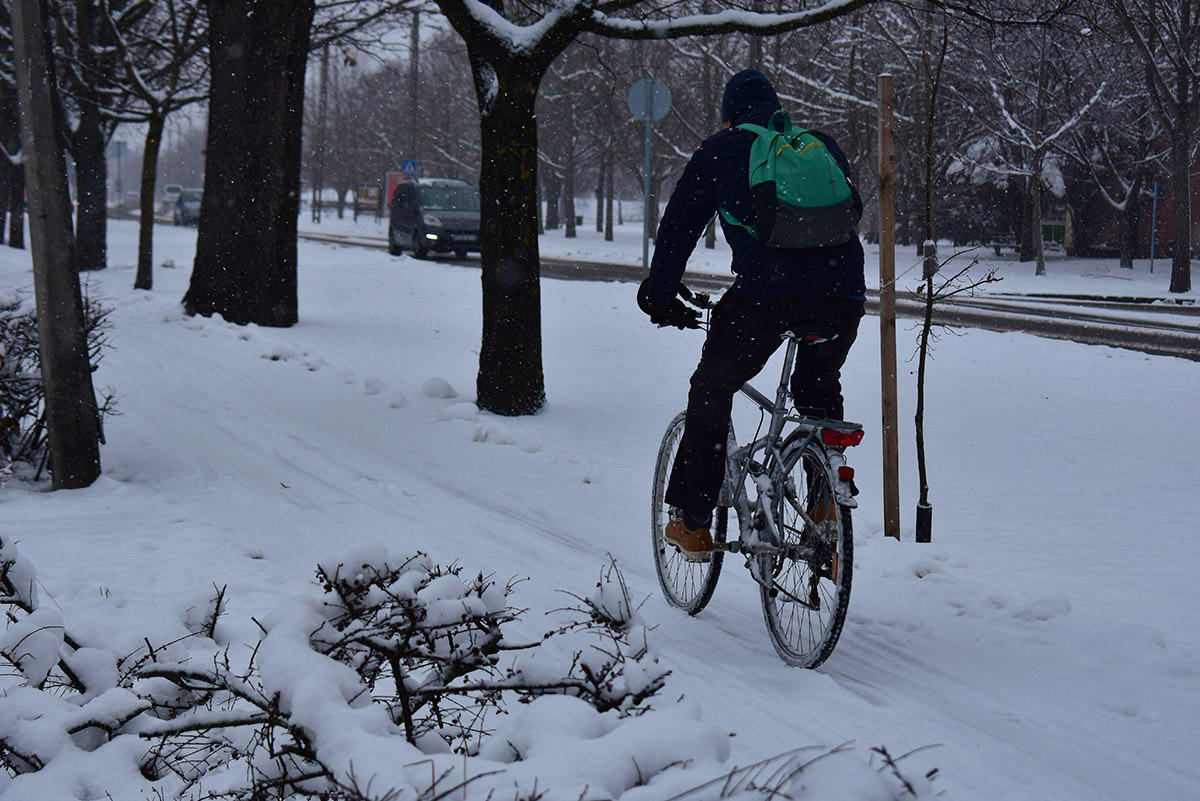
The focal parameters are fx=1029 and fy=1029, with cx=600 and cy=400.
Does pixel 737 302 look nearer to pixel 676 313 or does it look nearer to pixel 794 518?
pixel 676 313

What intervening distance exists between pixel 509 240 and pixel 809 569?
→ 481 cm

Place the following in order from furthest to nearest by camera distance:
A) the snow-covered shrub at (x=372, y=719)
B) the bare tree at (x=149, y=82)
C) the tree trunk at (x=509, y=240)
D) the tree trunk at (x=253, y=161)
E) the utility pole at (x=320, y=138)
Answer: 1. the utility pole at (x=320, y=138)
2. the bare tree at (x=149, y=82)
3. the tree trunk at (x=253, y=161)
4. the tree trunk at (x=509, y=240)
5. the snow-covered shrub at (x=372, y=719)

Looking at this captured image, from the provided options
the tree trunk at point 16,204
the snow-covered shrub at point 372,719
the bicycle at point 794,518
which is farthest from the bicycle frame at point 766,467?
the tree trunk at point 16,204

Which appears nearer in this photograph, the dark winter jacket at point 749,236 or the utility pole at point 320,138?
the dark winter jacket at point 749,236

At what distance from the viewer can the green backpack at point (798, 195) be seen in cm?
337

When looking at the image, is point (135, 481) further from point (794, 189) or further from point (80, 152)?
point (80, 152)

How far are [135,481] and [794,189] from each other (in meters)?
4.44

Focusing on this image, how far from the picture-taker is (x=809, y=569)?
3498 mm

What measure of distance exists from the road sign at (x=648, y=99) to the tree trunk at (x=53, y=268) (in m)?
8.84

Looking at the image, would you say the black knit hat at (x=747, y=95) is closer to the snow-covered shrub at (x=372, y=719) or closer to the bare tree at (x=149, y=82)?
the snow-covered shrub at (x=372, y=719)

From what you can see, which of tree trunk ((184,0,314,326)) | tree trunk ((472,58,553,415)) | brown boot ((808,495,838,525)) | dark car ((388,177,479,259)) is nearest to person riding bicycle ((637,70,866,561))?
brown boot ((808,495,838,525))

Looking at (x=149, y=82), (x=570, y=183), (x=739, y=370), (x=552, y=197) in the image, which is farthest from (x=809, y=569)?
(x=552, y=197)

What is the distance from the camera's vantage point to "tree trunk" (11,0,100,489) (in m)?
5.57

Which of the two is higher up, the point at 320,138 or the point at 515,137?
the point at 320,138
